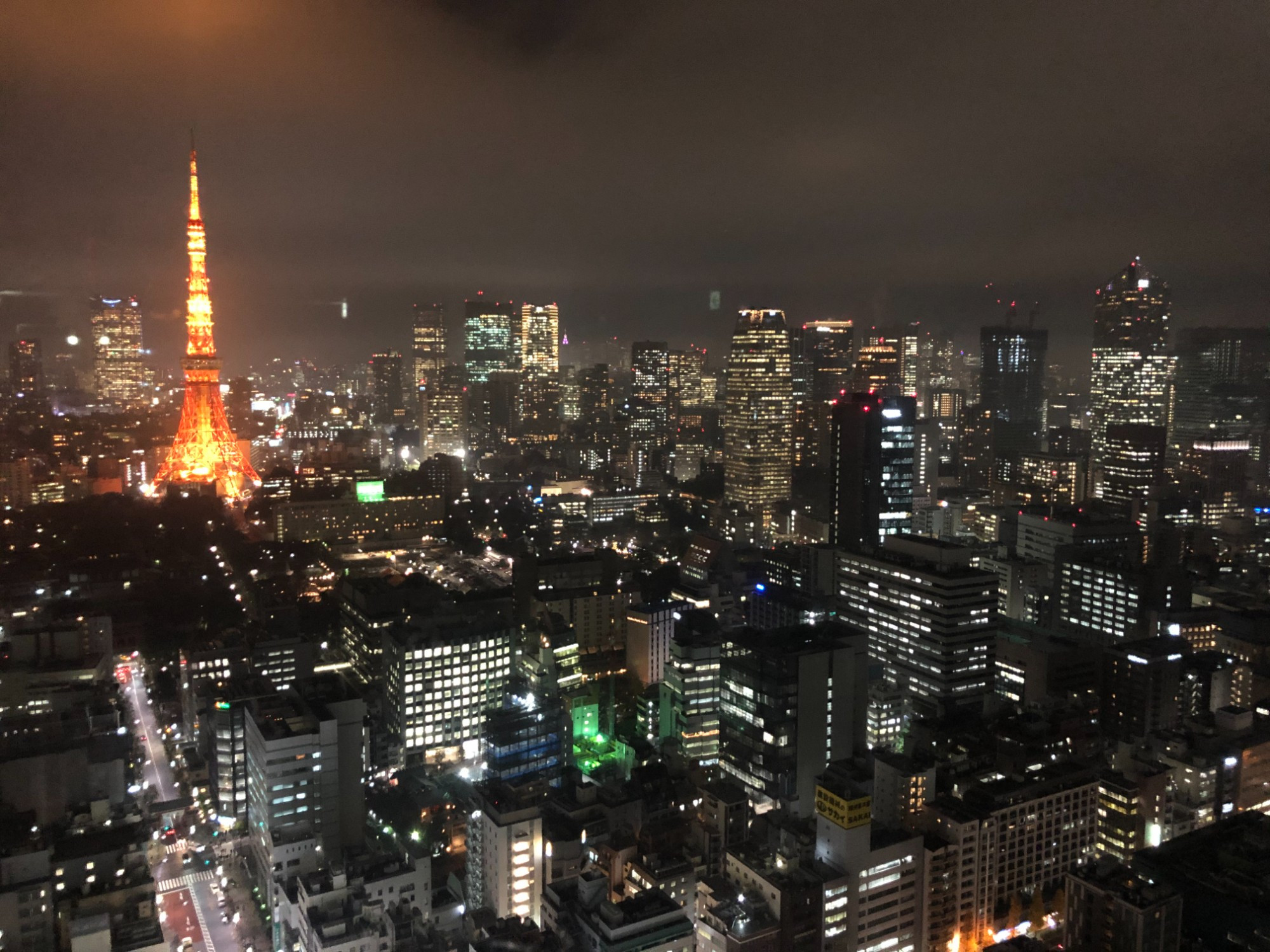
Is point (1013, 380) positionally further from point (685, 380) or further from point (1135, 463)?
point (685, 380)

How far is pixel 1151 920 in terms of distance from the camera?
618cm

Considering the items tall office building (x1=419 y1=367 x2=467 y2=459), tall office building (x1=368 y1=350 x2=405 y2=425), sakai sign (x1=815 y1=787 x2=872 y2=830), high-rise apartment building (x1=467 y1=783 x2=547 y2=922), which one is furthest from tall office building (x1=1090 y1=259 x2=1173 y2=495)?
tall office building (x1=368 y1=350 x2=405 y2=425)

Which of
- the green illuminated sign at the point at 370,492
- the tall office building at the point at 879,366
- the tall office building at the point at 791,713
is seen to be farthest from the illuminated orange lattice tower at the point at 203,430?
the tall office building at the point at 879,366

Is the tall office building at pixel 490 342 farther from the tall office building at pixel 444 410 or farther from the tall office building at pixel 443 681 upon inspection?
the tall office building at pixel 443 681

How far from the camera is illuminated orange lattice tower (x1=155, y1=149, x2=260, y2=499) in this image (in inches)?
680

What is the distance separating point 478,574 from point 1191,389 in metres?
17.0

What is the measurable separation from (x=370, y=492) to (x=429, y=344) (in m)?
12.0

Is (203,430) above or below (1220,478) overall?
above

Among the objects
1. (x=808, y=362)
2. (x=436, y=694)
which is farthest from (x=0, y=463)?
(x=808, y=362)

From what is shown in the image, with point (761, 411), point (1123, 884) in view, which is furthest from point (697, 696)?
point (761, 411)

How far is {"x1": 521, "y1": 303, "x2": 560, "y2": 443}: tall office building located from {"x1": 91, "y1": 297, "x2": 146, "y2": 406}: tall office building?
53.6 ft

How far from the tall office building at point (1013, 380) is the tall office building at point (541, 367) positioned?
15.0m

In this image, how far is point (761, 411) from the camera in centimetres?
2542

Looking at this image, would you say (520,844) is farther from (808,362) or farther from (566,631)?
(808,362)
